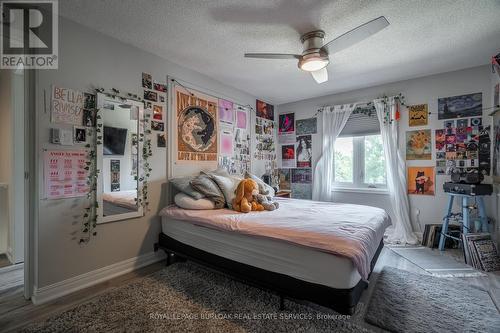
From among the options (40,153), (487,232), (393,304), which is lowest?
(393,304)

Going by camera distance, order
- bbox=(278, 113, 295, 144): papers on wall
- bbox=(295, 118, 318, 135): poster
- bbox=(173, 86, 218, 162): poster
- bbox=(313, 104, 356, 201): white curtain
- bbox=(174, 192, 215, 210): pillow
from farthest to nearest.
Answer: bbox=(278, 113, 295, 144): papers on wall, bbox=(295, 118, 318, 135): poster, bbox=(313, 104, 356, 201): white curtain, bbox=(173, 86, 218, 162): poster, bbox=(174, 192, 215, 210): pillow

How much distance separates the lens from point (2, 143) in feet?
9.19

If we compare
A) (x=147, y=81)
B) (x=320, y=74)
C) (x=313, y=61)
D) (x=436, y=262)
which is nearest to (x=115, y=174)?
(x=147, y=81)

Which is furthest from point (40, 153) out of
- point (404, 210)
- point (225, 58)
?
point (404, 210)

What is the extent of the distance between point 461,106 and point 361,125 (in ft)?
4.10

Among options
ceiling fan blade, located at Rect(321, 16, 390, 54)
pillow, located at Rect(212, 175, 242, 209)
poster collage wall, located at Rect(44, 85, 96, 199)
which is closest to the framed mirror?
poster collage wall, located at Rect(44, 85, 96, 199)

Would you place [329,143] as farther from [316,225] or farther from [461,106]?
[316,225]

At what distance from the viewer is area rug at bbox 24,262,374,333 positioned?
1525 mm

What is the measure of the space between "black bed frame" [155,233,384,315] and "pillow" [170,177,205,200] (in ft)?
1.77

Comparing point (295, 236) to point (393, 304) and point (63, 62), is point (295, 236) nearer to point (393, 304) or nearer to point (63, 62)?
point (393, 304)

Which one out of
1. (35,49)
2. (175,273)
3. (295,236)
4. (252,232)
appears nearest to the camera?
(295,236)

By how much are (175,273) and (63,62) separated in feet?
7.41
